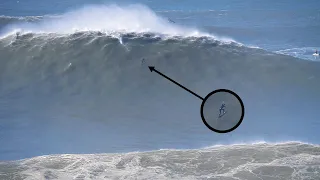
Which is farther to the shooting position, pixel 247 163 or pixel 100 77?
pixel 100 77

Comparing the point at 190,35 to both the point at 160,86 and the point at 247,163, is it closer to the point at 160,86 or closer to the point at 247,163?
the point at 160,86

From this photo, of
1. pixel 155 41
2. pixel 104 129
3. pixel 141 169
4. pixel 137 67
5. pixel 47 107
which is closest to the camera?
pixel 141 169

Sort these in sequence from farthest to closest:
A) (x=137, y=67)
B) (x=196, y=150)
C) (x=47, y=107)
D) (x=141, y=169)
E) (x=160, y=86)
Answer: (x=137, y=67)
(x=160, y=86)
(x=47, y=107)
(x=196, y=150)
(x=141, y=169)

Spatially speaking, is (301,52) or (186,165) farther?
(301,52)

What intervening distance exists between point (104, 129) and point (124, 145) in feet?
4.97

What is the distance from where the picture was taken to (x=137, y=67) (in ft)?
59.8

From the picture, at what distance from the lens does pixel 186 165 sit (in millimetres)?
10430

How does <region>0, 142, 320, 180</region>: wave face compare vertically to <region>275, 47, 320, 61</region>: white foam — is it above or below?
below

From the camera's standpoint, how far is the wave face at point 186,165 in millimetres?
9797

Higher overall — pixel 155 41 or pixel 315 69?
pixel 155 41

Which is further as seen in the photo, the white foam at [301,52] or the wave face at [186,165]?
the white foam at [301,52]

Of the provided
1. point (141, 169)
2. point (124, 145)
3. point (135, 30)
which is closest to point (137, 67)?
point (135, 30)

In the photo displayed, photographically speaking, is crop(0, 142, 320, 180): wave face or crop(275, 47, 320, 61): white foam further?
crop(275, 47, 320, 61): white foam

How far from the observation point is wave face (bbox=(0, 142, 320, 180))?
9797mm
